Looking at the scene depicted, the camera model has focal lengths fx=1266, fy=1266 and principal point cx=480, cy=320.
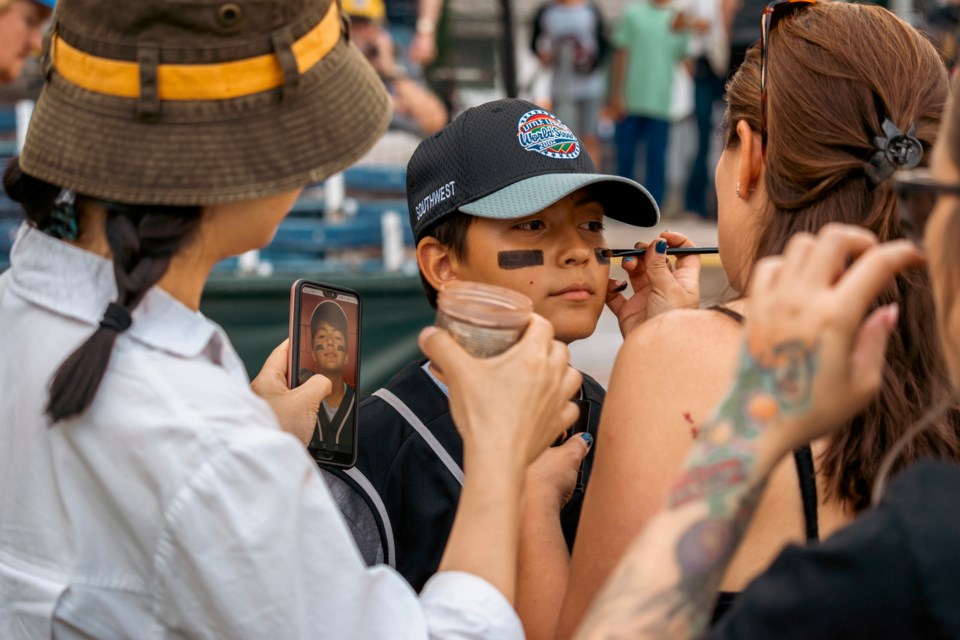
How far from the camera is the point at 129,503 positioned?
5.00 ft

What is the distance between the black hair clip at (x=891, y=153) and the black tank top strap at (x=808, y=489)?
0.46m

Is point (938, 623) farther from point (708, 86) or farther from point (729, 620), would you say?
point (708, 86)

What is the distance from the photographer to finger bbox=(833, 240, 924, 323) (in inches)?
52.9

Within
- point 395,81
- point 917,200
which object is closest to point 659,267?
point 917,200

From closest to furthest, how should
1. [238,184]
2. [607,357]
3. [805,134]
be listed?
[238,184], [805,134], [607,357]

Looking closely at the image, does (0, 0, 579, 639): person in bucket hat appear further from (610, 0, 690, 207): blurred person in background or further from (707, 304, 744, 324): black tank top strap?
(610, 0, 690, 207): blurred person in background

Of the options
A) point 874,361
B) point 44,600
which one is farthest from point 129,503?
point 874,361

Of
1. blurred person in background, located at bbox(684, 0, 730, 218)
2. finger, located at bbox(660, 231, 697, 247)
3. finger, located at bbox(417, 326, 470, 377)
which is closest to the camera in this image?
finger, located at bbox(417, 326, 470, 377)

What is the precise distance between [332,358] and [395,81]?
5018mm

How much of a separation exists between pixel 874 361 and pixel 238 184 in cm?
81

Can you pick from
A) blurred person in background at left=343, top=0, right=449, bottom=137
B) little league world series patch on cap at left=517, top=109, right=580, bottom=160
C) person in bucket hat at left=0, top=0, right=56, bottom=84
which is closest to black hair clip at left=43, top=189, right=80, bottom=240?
little league world series patch on cap at left=517, top=109, right=580, bottom=160

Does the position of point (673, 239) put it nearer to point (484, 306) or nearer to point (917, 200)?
point (484, 306)

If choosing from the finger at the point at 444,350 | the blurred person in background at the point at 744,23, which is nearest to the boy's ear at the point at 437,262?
the finger at the point at 444,350

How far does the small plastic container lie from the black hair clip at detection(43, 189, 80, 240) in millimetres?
506
